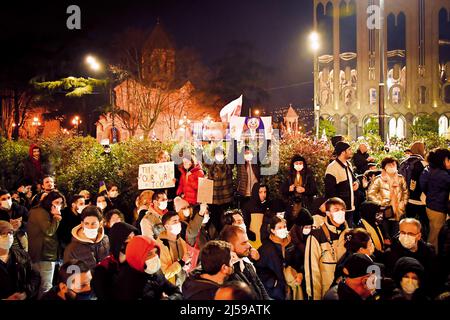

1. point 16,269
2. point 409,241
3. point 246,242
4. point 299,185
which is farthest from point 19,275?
point 299,185

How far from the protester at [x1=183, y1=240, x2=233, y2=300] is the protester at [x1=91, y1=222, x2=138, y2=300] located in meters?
0.71

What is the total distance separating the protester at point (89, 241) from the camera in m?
6.66

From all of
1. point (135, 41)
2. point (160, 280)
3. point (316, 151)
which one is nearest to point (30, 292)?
point (160, 280)

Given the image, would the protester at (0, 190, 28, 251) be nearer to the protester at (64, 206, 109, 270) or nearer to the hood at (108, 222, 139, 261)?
the protester at (64, 206, 109, 270)

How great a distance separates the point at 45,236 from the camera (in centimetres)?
787

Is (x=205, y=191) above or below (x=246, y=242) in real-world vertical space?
above

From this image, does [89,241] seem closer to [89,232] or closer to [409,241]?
[89,232]

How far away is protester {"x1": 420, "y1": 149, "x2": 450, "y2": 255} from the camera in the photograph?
342 inches

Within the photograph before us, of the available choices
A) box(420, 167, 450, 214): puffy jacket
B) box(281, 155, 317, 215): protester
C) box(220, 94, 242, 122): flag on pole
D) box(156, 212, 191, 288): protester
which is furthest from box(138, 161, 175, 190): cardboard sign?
box(420, 167, 450, 214): puffy jacket

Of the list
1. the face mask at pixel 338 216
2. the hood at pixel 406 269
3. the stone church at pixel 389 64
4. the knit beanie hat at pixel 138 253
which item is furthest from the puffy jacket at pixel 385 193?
the stone church at pixel 389 64

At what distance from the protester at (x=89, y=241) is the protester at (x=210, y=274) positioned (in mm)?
1942

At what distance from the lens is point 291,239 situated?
749cm

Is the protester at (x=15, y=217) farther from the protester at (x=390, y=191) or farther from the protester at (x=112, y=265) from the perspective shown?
the protester at (x=390, y=191)

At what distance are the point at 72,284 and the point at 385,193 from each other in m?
5.25
